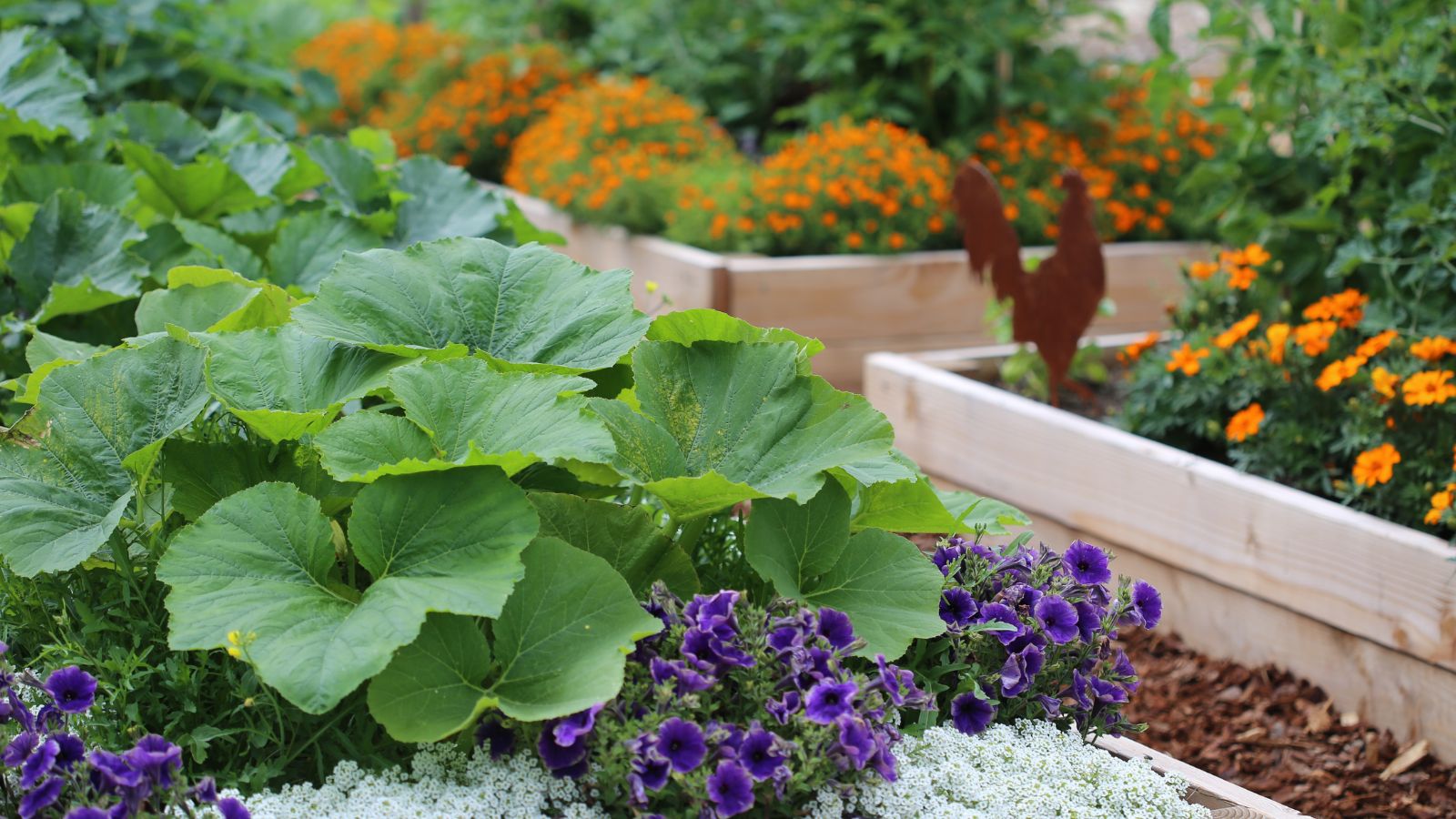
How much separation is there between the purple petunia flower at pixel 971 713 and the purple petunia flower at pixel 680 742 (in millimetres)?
356

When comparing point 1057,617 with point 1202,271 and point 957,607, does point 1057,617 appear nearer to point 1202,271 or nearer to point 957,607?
point 957,607

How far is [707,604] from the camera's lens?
1307 millimetres

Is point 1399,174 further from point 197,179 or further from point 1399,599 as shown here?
point 197,179

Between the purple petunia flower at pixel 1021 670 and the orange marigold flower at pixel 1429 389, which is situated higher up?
the purple petunia flower at pixel 1021 670

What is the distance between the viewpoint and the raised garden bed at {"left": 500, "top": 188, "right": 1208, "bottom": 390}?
4.12 meters

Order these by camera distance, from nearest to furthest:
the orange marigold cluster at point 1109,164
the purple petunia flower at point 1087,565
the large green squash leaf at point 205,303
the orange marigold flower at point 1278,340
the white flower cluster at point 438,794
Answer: the white flower cluster at point 438,794 → the purple petunia flower at point 1087,565 → the large green squash leaf at point 205,303 → the orange marigold flower at point 1278,340 → the orange marigold cluster at point 1109,164

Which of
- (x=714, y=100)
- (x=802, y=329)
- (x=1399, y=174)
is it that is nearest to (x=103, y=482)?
(x=1399, y=174)

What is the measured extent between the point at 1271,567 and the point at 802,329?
1.93 metres

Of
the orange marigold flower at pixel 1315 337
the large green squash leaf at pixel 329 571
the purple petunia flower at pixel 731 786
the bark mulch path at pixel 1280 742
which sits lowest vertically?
the bark mulch path at pixel 1280 742

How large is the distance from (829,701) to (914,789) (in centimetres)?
14

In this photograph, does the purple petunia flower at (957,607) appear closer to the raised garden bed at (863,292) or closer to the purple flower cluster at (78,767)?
the purple flower cluster at (78,767)

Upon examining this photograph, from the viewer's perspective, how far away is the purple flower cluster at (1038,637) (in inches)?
56.8

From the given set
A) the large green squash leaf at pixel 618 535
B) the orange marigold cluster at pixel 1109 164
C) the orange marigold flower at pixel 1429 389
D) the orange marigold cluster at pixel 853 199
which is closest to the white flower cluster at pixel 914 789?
the large green squash leaf at pixel 618 535

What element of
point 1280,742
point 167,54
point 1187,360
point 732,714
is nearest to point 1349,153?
point 1187,360
